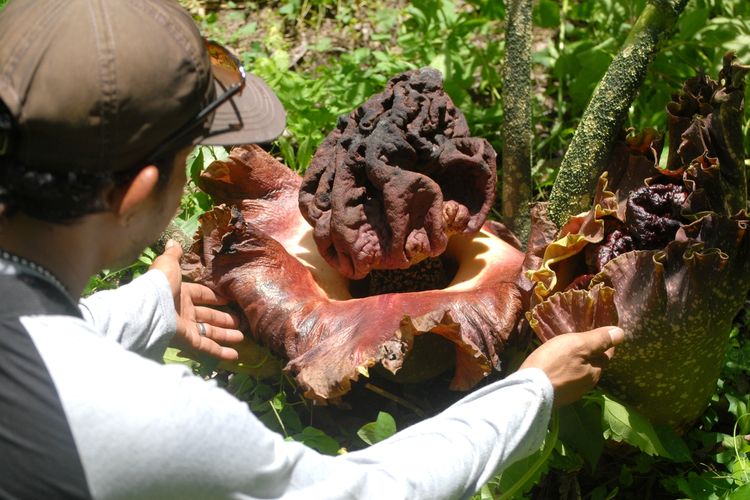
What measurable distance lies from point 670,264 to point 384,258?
647 millimetres

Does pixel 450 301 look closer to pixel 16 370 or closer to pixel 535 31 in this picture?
pixel 16 370

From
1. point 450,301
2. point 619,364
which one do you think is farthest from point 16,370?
point 619,364

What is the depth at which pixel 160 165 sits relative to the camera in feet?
4.43

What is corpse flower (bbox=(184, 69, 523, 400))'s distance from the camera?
6.60ft

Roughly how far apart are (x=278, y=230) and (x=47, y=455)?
1.33 metres

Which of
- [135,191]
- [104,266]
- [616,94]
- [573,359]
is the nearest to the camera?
[135,191]

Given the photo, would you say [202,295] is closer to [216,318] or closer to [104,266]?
[216,318]

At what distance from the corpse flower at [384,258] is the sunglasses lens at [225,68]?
1.91 ft

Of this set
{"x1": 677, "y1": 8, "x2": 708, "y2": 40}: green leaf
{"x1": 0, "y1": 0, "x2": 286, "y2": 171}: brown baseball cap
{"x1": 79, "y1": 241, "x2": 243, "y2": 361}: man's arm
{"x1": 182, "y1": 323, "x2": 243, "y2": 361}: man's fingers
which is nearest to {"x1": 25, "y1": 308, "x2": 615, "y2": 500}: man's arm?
{"x1": 0, "y1": 0, "x2": 286, "y2": 171}: brown baseball cap

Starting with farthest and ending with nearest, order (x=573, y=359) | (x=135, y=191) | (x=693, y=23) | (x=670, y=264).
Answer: (x=693, y=23)
(x=670, y=264)
(x=573, y=359)
(x=135, y=191)

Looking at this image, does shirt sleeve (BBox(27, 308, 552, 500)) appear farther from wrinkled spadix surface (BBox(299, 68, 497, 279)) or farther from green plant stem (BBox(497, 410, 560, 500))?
wrinkled spadix surface (BBox(299, 68, 497, 279))

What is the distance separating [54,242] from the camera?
1.31 m

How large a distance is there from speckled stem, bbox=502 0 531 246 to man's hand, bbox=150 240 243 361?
91 centimetres

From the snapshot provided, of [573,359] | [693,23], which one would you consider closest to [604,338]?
[573,359]
